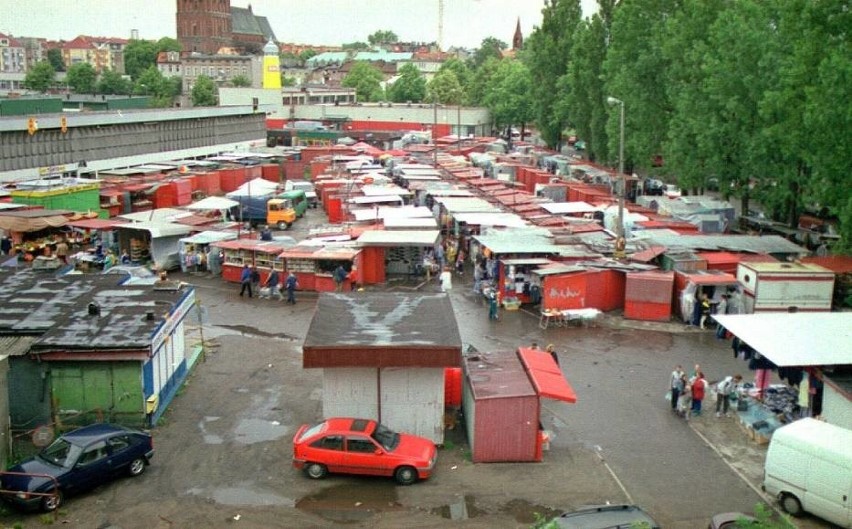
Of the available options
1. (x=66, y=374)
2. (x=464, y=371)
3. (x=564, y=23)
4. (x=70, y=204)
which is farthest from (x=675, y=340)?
(x=564, y=23)

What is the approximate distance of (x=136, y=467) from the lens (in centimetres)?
1322

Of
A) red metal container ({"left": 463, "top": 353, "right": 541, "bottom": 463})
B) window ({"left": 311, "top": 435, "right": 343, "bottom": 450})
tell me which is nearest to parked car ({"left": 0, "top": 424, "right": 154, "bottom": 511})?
window ({"left": 311, "top": 435, "right": 343, "bottom": 450})

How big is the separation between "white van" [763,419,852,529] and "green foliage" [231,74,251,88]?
11760 cm

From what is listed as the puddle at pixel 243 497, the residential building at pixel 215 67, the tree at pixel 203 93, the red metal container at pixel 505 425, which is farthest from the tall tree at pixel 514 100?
the puddle at pixel 243 497

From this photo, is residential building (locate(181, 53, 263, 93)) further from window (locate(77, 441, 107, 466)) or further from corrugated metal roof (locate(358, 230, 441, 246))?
window (locate(77, 441, 107, 466))

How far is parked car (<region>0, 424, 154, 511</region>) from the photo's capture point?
39.2ft

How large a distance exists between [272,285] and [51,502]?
46.1 ft

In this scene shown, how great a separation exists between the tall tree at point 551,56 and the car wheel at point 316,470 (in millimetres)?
52891

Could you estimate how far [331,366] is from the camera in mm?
13828

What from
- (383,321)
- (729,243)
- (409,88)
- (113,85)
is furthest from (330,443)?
(113,85)

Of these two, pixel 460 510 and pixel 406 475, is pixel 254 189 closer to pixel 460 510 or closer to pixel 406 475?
pixel 406 475

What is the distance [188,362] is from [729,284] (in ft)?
47.3

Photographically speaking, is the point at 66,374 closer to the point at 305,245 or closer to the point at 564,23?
the point at 305,245

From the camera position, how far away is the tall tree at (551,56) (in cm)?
6431
